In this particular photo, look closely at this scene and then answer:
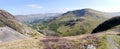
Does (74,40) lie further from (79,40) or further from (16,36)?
(16,36)

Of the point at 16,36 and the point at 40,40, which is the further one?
the point at 16,36

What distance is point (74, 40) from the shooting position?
50719mm

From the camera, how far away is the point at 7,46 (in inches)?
1842

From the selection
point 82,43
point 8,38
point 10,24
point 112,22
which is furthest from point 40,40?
point 10,24

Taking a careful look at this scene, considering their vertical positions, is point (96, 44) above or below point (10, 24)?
above

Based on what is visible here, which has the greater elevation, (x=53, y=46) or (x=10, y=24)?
(x=53, y=46)

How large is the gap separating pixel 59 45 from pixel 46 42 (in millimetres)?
2840

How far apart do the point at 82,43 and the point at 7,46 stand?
15528 mm

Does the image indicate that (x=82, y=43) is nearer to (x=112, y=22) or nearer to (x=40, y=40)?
(x=40, y=40)

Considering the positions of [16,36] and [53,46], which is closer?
[53,46]

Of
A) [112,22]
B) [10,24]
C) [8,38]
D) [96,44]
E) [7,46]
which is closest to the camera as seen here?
[7,46]

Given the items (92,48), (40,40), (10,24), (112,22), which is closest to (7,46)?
(40,40)

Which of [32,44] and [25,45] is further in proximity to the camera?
[32,44]

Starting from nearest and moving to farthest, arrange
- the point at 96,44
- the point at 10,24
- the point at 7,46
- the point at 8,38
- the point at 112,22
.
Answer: the point at 7,46 → the point at 96,44 → the point at 8,38 → the point at 112,22 → the point at 10,24
